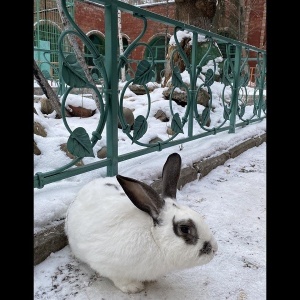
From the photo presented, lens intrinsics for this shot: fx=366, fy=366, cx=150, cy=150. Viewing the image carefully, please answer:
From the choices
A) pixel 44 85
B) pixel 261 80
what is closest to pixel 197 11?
pixel 261 80

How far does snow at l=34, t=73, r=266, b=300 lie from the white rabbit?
12cm

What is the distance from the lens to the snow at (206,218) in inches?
59.4

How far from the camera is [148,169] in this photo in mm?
2611

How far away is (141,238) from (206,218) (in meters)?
0.90

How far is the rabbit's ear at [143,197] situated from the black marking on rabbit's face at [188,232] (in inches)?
4.3

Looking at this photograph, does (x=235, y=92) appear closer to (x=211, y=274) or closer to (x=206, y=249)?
(x=211, y=274)

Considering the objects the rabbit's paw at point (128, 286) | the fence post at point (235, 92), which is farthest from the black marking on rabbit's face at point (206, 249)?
the fence post at point (235, 92)

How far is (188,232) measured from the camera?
4.51ft

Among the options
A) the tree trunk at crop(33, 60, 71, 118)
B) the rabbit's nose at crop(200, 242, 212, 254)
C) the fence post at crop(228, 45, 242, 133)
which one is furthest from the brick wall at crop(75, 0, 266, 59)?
the rabbit's nose at crop(200, 242, 212, 254)

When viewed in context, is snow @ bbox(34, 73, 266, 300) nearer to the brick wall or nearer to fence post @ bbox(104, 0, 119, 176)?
fence post @ bbox(104, 0, 119, 176)

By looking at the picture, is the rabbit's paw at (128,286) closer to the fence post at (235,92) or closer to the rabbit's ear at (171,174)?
the rabbit's ear at (171,174)
